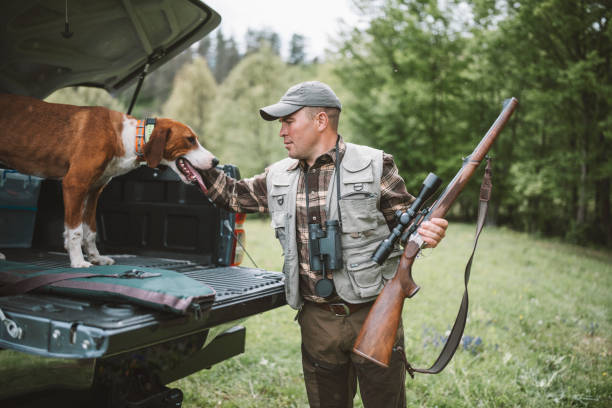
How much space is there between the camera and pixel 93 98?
1789cm

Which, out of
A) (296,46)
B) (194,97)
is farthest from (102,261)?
(296,46)

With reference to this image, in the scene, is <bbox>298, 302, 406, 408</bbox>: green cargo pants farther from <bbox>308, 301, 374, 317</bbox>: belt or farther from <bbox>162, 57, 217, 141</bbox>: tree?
<bbox>162, 57, 217, 141</bbox>: tree

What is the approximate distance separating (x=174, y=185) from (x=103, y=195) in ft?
2.38

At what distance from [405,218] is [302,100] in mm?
858

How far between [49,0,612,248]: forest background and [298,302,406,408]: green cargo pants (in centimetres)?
801

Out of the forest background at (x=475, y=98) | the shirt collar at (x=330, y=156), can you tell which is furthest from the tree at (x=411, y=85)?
the shirt collar at (x=330, y=156)

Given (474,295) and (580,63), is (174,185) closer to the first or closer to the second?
(474,295)

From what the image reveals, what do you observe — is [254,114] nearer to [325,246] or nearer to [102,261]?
[102,261]

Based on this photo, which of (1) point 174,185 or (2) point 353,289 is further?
(1) point 174,185

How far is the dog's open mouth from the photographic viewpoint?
2.93m

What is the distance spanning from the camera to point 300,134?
2557mm

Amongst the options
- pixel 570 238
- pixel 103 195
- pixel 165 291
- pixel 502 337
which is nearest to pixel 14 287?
pixel 165 291

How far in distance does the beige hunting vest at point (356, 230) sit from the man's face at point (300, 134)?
20cm

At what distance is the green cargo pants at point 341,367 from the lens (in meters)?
2.46
